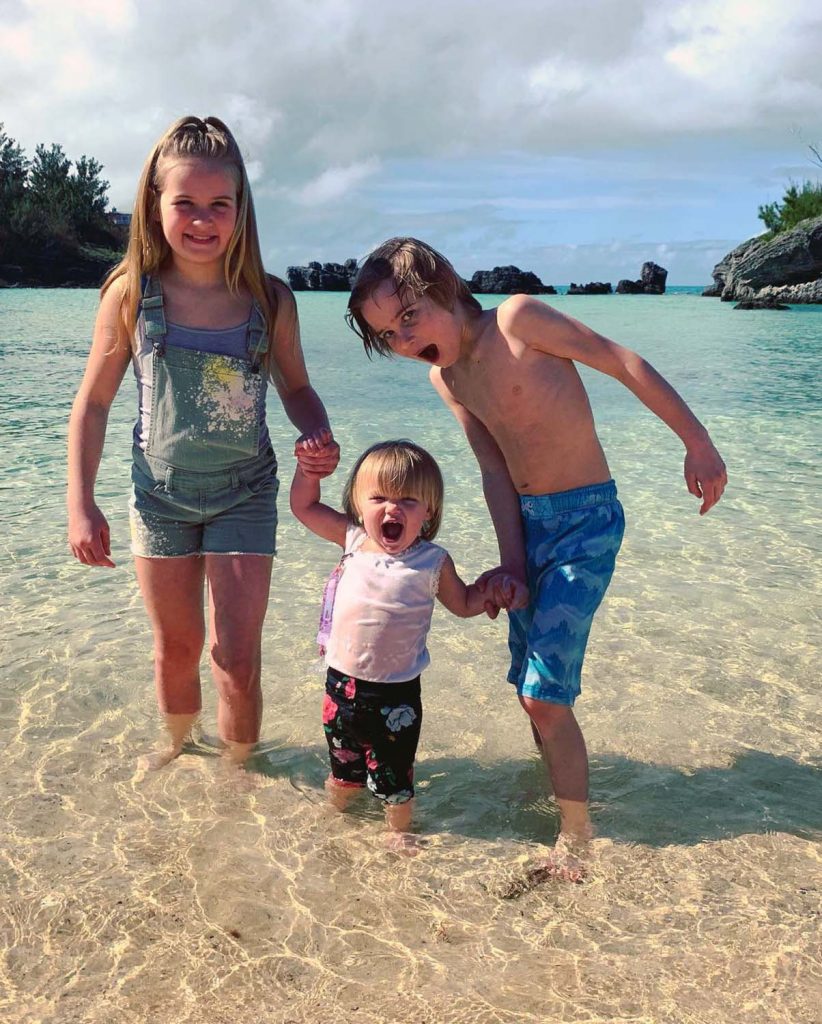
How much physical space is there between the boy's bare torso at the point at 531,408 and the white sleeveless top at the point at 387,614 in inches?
15.7

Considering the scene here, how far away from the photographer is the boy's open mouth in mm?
2668

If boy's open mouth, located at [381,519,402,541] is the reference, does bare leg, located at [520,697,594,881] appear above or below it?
below

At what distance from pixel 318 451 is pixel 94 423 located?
0.73 metres

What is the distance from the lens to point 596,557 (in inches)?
110

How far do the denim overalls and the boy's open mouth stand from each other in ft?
1.49

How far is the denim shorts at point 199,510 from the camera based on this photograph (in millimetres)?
2867

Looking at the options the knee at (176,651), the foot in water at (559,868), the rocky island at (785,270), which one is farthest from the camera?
the rocky island at (785,270)

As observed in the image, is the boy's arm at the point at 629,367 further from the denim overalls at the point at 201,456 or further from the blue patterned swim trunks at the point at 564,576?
the denim overalls at the point at 201,456

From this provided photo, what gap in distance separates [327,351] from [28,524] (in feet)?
49.5

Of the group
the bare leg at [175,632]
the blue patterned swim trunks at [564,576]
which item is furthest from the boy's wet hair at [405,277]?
the bare leg at [175,632]

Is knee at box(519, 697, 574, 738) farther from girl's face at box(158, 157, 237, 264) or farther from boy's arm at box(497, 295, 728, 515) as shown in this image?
girl's face at box(158, 157, 237, 264)

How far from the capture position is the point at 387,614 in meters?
2.68

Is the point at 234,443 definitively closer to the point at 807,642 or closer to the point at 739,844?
the point at 739,844

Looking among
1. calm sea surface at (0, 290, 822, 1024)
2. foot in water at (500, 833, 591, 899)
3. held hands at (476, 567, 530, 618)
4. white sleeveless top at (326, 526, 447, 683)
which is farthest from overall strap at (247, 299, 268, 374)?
foot in water at (500, 833, 591, 899)
